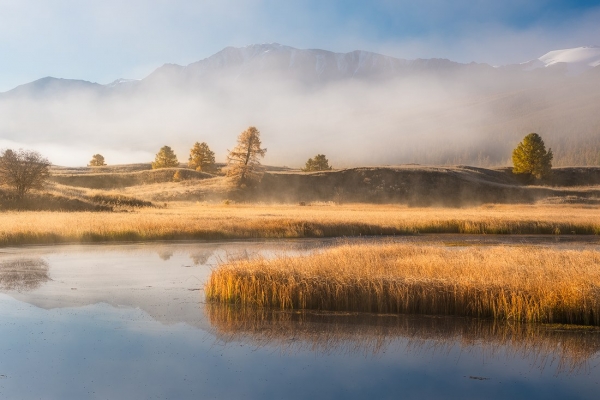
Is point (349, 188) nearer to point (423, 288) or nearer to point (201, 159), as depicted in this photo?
point (201, 159)

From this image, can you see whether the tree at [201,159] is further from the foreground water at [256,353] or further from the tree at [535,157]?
the foreground water at [256,353]

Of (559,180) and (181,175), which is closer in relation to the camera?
(181,175)

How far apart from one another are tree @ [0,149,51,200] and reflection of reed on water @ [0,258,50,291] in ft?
87.8

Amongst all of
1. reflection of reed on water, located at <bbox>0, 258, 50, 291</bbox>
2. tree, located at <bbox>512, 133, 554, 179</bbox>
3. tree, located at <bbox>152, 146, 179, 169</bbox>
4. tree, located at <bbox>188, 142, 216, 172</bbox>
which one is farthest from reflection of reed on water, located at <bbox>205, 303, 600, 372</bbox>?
tree, located at <bbox>152, 146, 179, 169</bbox>

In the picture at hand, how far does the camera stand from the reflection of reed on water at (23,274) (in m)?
19.1

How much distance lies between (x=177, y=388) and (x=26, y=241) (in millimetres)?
23946

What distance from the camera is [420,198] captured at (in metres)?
82.1

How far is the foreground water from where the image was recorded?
1045cm

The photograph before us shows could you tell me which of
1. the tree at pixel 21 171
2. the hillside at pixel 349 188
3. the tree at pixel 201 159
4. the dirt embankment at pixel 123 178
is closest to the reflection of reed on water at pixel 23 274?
the tree at pixel 21 171

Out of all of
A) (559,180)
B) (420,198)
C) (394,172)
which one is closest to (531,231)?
(420,198)

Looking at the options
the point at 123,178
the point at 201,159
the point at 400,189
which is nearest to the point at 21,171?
the point at 123,178

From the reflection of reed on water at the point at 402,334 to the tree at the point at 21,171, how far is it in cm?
3973

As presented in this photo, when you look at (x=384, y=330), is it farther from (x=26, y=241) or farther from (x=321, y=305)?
(x=26, y=241)

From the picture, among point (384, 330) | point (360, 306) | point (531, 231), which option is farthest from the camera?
point (531, 231)
